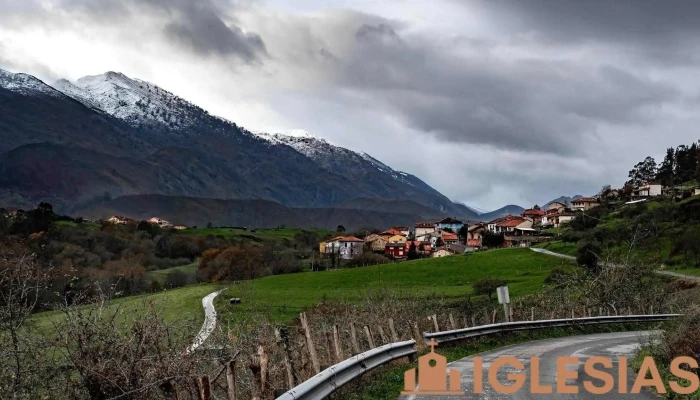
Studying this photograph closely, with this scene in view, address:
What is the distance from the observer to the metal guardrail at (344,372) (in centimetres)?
994

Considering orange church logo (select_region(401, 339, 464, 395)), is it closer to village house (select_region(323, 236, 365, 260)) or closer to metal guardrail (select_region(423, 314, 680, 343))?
metal guardrail (select_region(423, 314, 680, 343))

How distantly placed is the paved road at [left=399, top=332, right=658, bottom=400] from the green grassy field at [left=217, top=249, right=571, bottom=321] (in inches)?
1974

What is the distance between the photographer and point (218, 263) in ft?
370

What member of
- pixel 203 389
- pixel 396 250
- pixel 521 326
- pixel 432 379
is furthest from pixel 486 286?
pixel 396 250

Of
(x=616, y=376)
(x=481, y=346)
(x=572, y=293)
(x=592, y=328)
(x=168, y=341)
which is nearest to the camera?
(x=168, y=341)

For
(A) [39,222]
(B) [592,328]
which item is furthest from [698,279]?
(A) [39,222]

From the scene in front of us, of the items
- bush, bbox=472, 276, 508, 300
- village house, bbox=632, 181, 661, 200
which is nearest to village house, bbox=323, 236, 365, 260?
village house, bbox=632, 181, 661, 200

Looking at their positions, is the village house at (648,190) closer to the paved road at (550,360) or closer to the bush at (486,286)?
the bush at (486,286)

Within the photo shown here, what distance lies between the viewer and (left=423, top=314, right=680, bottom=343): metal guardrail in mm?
21234

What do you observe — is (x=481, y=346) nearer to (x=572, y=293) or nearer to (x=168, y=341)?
(x=168, y=341)

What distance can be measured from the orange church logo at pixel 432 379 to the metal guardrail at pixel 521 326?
263cm

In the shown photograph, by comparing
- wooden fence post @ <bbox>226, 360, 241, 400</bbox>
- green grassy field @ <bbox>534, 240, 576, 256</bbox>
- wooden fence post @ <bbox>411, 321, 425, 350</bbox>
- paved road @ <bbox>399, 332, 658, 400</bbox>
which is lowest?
paved road @ <bbox>399, 332, 658, 400</bbox>

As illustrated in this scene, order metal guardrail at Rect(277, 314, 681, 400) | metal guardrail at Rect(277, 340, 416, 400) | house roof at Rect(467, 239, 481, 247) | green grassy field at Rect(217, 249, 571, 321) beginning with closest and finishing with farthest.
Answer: metal guardrail at Rect(277, 340, 416, 400)
metal guardrail at Rect(277, 314, 681, 400)
green grassy field at Rect(217, 249, 571, 321)
house roof at Rect(467, 239, 481, 247)

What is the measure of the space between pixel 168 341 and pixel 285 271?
115341 mm
